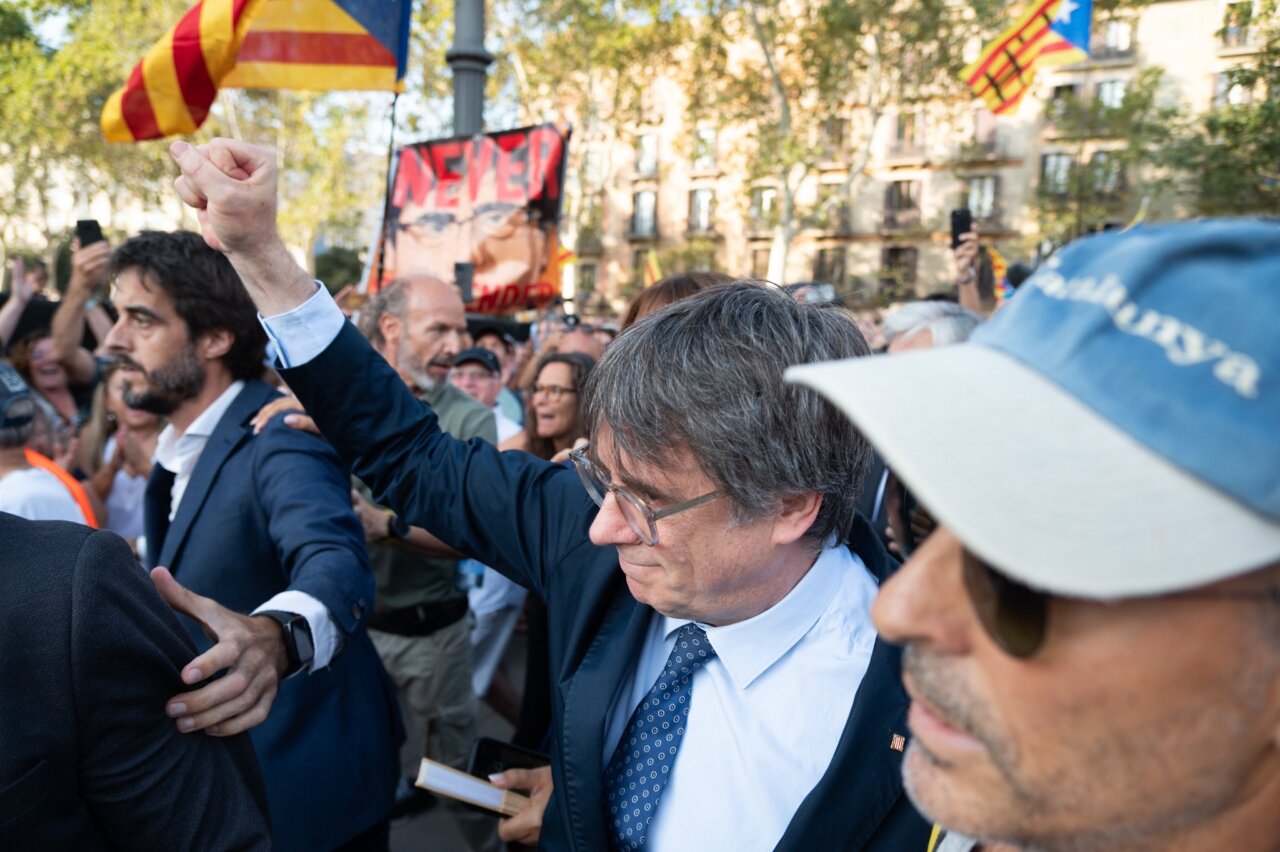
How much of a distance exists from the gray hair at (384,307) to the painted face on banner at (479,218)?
116 cm

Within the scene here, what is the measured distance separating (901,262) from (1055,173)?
266 inches

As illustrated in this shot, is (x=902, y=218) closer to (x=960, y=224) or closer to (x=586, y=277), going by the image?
(x=586, y=277)

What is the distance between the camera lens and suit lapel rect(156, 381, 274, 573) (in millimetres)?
2236

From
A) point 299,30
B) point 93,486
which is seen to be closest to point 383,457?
point 299,30

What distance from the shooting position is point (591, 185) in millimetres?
25594

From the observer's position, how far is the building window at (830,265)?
3978 cm

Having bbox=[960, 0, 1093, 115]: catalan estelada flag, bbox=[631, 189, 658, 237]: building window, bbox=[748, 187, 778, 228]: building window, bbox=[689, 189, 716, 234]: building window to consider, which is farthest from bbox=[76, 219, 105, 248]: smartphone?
bbox=[631, 189, 658, 237]: building window

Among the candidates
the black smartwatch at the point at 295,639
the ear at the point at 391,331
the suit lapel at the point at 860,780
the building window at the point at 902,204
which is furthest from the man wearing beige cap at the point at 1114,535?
the building window at the point at 902,204

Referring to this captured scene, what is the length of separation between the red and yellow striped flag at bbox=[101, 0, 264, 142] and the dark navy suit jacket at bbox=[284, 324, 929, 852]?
2.42 m

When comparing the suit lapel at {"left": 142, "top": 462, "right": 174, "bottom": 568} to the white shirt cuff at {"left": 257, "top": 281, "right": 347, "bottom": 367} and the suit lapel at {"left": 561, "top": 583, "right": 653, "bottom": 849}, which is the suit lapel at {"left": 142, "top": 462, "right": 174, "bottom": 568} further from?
Result: the suit lapel at {"left": 561, "top": 583, "right": 653, "bottom": 849}

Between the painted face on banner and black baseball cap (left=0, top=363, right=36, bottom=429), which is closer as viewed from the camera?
black baseball cap (left=0, top=363, right=36, bottom=429)

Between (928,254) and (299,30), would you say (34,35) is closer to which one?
(299,30)

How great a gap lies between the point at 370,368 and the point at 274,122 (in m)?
27.0

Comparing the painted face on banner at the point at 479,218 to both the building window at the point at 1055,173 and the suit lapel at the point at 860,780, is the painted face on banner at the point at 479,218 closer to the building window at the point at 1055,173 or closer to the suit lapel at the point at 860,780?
the suit lapel at the point at 860,780
